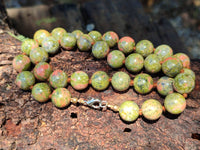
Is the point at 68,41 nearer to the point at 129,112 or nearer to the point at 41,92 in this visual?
the point at 41,92

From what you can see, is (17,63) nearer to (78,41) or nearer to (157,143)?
(78,41)

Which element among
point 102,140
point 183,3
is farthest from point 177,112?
point 183,3

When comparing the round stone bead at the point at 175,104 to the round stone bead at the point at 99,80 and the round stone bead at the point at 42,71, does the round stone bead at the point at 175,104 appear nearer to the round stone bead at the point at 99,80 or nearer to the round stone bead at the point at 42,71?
the round stone bead at the point at 99,80

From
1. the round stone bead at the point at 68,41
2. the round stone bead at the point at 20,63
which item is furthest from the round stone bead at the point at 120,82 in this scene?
the round stone bead at the point at 20,63

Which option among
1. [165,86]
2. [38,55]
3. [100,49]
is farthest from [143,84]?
[38,55]

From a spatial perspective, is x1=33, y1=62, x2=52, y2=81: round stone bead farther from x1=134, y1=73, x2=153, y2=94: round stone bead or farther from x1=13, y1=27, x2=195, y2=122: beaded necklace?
x1=134, y1=73, x2=153, y2=94: round stone bead
